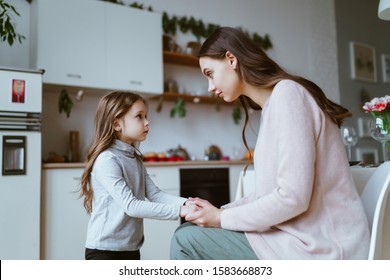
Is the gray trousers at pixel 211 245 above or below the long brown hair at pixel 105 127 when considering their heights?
below

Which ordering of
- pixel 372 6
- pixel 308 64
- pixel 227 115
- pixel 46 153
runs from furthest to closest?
pixel 372 6
pixel 308 64
pixel 227 115
pixel 46 153

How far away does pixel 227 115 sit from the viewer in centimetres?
373

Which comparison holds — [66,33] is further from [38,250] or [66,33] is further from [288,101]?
[288,101]

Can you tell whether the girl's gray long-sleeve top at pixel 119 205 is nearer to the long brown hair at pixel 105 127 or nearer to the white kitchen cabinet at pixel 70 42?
the long brown hair at pixel 105 127

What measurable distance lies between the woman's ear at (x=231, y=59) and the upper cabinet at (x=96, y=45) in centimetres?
185

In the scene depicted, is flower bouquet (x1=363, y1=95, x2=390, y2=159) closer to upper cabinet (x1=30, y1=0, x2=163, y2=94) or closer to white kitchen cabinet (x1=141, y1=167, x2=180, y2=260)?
white kitchen cabinet (x1=141, y1=167, x2=180, y2=260)

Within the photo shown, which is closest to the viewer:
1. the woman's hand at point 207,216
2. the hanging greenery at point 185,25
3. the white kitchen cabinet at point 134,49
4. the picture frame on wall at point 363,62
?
the woman's hand at point 207,216

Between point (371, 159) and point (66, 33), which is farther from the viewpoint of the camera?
point (371, 159)

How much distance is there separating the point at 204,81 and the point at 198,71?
0.39 ft

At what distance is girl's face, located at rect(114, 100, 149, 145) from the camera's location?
1272 millimetres

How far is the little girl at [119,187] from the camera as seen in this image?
1109mm

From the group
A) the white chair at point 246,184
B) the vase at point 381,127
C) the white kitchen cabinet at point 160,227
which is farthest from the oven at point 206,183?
the vase at point 381,127
